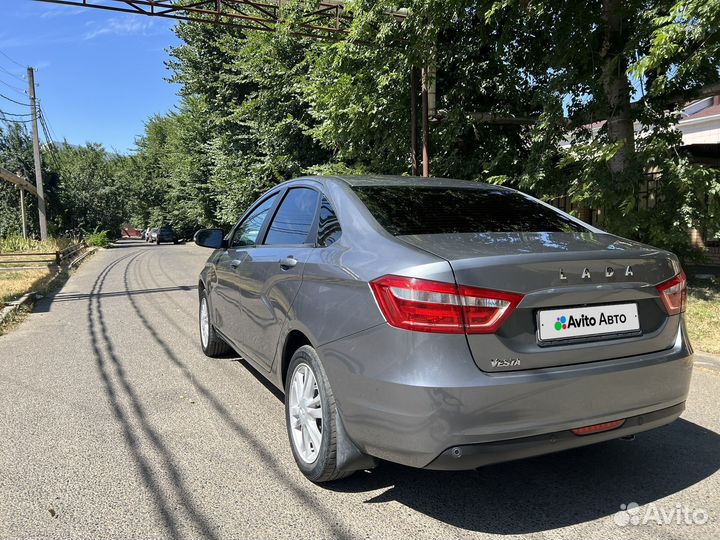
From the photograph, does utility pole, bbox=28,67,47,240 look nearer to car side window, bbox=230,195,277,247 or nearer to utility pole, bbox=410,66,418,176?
utility pole, bbox=410,66,418,176

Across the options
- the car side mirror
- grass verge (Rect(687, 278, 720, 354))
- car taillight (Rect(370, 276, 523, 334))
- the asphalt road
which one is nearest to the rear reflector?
the asphalt road

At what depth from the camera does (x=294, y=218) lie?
359cm

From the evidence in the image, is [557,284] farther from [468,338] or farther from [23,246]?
[23,246]

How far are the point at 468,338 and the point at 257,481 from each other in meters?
1.52

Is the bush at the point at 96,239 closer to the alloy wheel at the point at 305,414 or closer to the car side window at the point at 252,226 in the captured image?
the car side window at the point at 252,226

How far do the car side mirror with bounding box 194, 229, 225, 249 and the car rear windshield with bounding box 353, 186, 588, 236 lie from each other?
1.95 metres

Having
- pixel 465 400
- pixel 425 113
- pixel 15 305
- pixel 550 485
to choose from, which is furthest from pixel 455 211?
pixel 15 305

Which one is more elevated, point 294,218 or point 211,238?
point 294,218

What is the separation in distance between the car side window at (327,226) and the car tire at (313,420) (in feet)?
1.99

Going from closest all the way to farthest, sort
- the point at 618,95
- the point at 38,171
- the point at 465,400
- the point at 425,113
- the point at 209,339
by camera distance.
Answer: the point at 465,400 → the point at 209,339 → the point at 618,95 → the point at 425,113 → the point at 38,171

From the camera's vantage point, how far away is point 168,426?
12.0 ft

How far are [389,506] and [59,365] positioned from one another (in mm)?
4224

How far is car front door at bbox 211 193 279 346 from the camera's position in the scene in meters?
4.11

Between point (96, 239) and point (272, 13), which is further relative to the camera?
point (96, 239)
